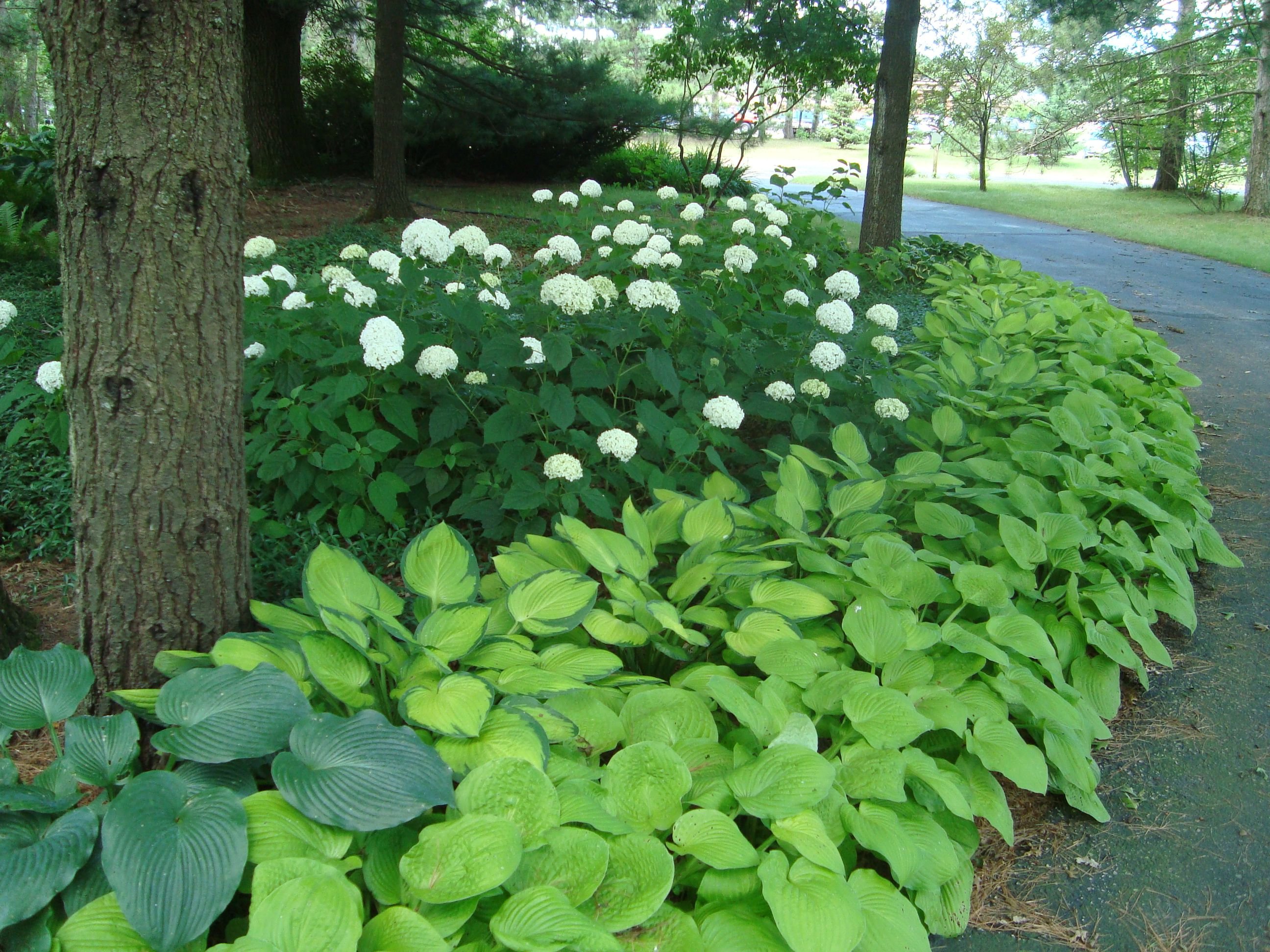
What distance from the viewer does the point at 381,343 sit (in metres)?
2.79

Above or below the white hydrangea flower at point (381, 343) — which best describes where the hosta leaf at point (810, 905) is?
below

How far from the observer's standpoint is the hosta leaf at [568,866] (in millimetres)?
1426

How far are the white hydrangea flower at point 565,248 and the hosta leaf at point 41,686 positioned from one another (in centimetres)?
242

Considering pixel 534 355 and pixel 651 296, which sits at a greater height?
pixel 651 296

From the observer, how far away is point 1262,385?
574 centimetres

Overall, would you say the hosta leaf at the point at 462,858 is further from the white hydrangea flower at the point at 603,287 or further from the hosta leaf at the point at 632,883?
the white hydrangea flower at the point at 603,287

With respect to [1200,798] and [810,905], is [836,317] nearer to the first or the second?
[1200,798]

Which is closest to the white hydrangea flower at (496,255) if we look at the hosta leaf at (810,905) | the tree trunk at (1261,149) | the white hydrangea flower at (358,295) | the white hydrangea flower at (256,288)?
→ the white hydrangea flower at (358,295)

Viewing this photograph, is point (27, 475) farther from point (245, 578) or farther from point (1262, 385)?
point (1262, 385)

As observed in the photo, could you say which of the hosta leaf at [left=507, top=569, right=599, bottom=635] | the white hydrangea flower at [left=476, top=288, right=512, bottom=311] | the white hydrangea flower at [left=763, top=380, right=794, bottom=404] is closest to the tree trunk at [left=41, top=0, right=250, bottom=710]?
the hosta leaf at [left=507, top=569, right=599, bottom=635]

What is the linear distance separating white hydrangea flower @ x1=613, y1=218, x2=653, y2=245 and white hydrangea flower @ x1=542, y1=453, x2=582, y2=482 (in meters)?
1.45

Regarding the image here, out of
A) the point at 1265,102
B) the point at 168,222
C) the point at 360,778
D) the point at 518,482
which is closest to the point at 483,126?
the point at 518,482

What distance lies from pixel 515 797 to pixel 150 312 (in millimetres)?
1185

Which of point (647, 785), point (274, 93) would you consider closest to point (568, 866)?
point (647, 785)
